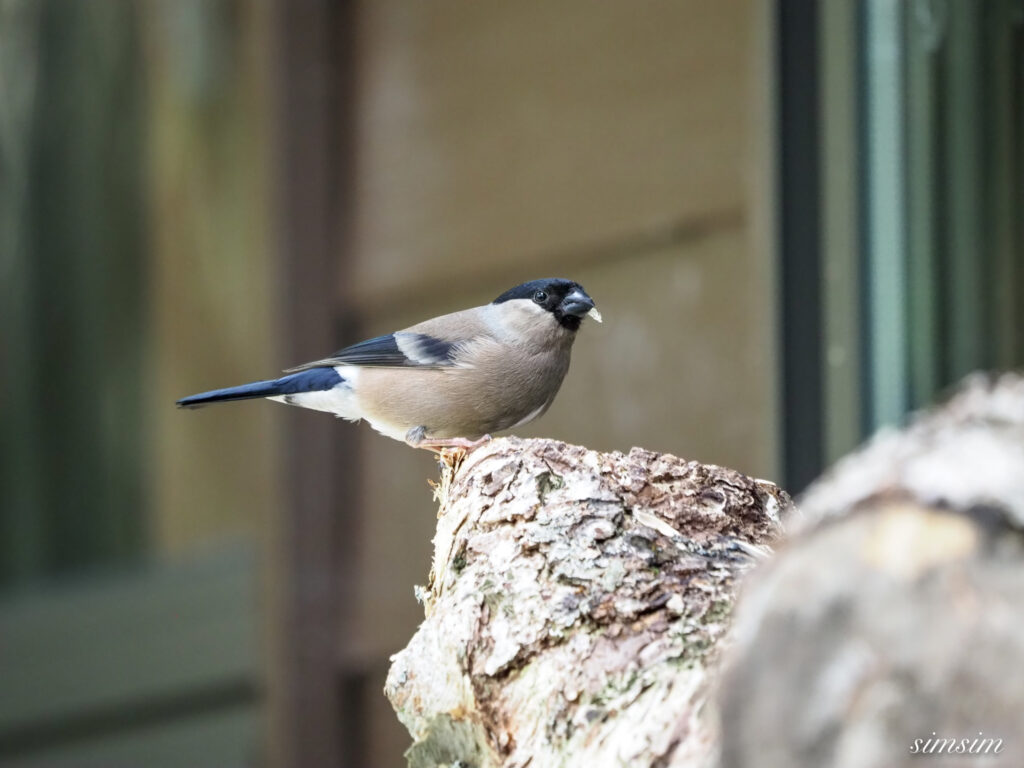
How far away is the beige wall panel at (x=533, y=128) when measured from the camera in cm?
414

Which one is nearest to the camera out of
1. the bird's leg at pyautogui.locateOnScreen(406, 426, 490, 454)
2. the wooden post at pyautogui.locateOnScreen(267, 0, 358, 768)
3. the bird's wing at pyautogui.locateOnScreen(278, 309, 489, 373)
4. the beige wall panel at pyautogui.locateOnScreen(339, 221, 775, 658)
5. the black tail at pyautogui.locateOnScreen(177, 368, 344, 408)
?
the bird's leg at pyautogui.locateOnScreen(406, 426, 490, 454)

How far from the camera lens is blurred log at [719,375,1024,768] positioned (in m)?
1.17

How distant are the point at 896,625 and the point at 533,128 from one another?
374cm

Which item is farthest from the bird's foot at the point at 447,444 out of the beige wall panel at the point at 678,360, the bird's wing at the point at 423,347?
the beige wall panel at the point at 678,360

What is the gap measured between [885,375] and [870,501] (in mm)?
2488

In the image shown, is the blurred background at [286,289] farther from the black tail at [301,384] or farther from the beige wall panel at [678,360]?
the black tail at [301,384]

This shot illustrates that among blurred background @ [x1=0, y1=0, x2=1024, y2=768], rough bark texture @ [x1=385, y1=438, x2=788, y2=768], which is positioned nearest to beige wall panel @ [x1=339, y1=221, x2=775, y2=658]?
blurred background @ [x1=0, y1=0, x2=1024, y2=768]

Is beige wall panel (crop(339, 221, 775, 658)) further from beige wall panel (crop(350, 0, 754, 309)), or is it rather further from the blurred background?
beige wall panel (crop(350, 0, 754, 309))

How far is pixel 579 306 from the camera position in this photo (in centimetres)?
345

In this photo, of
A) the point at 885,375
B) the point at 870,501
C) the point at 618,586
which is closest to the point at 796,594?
→ the point at 870,501

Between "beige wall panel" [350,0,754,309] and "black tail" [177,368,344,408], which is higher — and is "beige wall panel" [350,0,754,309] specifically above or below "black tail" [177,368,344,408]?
above

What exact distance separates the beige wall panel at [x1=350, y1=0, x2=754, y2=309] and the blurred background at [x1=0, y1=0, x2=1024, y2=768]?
1cm

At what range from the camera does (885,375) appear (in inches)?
142

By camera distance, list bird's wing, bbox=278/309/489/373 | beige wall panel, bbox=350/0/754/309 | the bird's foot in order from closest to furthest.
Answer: the bird's foot
bird's wing, bbox=278/309/489/373
beige wall panel, bbox=350/0/754/309
